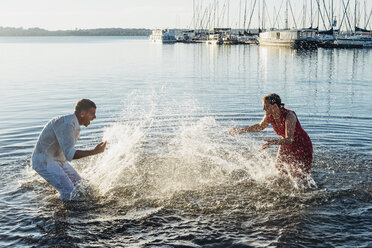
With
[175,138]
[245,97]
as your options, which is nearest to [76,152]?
[175,138]

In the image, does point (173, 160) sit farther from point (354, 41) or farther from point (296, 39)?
point (354, 41)

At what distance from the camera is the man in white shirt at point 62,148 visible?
24.0 feet

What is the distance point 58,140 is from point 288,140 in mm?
4625

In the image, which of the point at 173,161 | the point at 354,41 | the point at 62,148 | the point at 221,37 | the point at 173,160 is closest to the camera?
the point at 62,148

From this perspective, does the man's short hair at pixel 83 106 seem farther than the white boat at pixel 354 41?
No

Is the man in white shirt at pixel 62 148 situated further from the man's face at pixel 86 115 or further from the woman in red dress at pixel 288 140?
the woman in red dress at pixel 288 140

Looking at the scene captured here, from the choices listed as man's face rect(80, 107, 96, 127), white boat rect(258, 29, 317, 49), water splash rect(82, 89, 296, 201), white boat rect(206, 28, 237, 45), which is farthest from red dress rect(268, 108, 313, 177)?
white boat rect(206, 28, 237, 45)

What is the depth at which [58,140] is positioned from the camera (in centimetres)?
735

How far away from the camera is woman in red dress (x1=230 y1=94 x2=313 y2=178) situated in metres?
8.28

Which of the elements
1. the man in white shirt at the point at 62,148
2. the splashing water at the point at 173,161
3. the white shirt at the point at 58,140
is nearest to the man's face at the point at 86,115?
the man in white shirt at the point at 62,148

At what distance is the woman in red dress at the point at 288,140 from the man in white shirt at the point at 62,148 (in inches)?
141

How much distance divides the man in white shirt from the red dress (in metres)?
3.85

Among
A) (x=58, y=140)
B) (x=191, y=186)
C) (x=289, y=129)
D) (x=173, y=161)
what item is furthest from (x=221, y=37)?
(x=58, y=140)

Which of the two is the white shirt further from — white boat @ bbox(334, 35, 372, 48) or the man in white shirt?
white boat @ bbox(334, 35, 372, 48)
